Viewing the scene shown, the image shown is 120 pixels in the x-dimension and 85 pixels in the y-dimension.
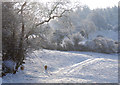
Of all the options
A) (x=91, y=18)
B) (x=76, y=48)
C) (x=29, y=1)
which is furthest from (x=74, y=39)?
(x=91, y=18)

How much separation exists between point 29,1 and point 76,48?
18926mm

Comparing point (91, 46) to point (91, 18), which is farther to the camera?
point (91, 18)

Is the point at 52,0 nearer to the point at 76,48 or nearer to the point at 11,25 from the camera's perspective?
the point at 11,25

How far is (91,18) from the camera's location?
209ft

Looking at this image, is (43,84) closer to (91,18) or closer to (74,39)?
(74,39)

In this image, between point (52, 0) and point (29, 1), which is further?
point (52, 0)

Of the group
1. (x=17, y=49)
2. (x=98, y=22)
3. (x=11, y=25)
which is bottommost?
(x=17, y=49)

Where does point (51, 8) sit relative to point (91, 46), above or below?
above

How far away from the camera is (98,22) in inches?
2579

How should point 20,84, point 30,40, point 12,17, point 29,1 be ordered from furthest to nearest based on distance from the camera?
point 29,1, point 30,40, point 12,17, point 20,84

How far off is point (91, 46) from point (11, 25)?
850 inches

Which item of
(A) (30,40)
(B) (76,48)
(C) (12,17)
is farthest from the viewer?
(B) (76,48)

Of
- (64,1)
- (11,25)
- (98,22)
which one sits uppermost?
(98,22)

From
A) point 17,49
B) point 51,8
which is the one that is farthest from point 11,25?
point 51,8
